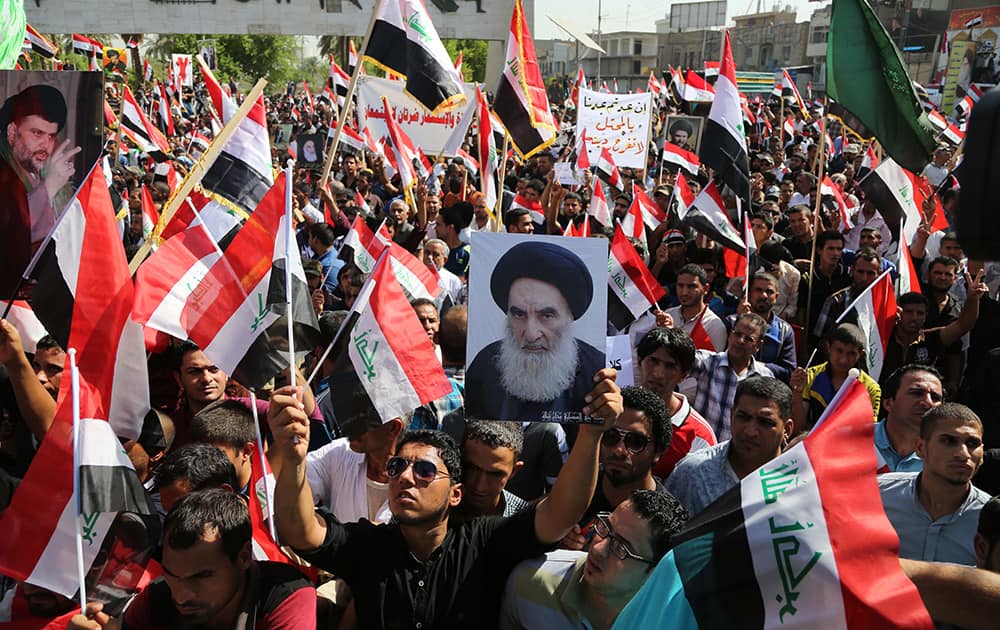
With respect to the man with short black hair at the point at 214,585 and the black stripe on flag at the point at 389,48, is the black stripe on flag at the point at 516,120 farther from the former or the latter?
the man with short black hair at the point at 214,585

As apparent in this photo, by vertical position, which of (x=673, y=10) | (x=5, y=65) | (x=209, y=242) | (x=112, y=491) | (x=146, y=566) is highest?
(x=673, y=10)

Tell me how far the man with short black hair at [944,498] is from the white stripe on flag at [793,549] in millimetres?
1330

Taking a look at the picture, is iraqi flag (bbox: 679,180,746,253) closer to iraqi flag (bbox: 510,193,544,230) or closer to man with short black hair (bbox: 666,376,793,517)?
iraqi flag (bbox: 510,193,544,230)

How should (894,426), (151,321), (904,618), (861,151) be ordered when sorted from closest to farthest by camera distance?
(904,618) < (151,321) < (894,426) < (861,151)

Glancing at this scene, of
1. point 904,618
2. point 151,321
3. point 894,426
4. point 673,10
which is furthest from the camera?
point 673,10

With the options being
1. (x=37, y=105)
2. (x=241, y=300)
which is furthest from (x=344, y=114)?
(x=241, y=300)

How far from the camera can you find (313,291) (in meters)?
6.46

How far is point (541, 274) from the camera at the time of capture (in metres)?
2.99

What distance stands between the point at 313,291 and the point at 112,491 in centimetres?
354

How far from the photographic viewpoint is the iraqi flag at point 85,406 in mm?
2902

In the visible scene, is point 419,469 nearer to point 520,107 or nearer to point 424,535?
point 424,535

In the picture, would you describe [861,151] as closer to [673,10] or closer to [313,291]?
[313,291]

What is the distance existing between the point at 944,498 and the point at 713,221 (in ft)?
13.2

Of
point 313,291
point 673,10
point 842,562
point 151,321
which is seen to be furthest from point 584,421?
point 673,10
